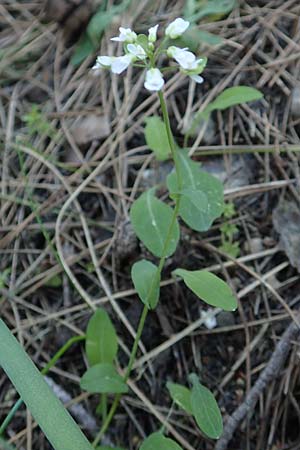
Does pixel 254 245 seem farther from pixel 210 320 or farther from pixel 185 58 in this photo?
pixel 185 58

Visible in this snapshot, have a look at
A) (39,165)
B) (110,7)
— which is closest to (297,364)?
(39,165)

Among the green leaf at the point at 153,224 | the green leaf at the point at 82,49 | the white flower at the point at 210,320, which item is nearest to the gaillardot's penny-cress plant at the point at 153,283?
the green leaf at the point at 153,224

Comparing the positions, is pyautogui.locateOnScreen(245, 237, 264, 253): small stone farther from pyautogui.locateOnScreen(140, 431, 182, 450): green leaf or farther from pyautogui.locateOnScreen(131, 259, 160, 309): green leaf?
pyautogui.locateOnScreen(140, 431, 182, 450): green leaf

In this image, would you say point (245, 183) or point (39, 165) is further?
point (39, 165)

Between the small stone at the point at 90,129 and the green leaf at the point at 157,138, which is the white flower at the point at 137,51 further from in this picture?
the small stone at the point at 90,129

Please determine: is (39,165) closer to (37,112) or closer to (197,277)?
(37,112)

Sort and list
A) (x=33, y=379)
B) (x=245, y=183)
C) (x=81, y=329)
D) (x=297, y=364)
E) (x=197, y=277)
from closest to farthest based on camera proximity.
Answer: (x=33, y=379) → (x=197, y=277) → (x=297, y=364) → (x=81, y=329) → (x=245, y=183)

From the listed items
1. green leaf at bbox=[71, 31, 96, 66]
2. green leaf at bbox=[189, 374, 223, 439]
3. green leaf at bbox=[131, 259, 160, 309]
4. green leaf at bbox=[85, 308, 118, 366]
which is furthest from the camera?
green leaf at bbox=[71, 31, 96, 66]

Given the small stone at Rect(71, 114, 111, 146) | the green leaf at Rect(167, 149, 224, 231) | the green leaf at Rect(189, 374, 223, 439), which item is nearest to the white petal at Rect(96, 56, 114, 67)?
the green leaf at Rect(167, 149, 224, 231)
